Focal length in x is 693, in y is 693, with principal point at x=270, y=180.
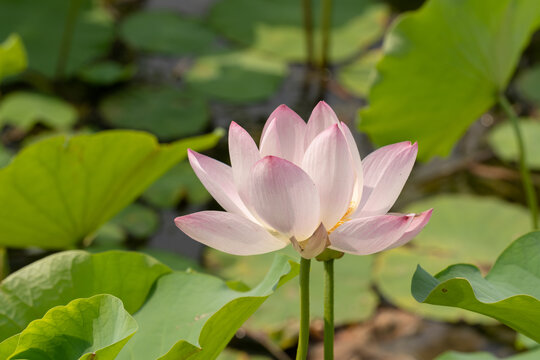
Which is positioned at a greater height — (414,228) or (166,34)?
(414,228)

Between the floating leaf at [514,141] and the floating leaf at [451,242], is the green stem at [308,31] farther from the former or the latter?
the floating leaf at [451,242]

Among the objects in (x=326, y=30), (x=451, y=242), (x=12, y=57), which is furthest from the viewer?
(x=326, y=30)

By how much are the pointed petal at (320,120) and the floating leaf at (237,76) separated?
188 cm

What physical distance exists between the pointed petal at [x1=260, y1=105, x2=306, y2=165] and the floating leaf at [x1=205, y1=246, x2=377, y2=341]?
0.89 metres

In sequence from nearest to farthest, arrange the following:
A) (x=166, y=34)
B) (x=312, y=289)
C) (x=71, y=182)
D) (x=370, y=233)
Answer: (x=370, y=233) → (x=71, y=182) → (x=312, y=289) → (x=166, y=34)

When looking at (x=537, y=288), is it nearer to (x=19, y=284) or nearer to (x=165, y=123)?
(x=19, y=284)

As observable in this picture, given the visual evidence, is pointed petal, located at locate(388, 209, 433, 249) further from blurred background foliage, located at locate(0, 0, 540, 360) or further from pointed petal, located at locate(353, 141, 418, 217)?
blurred background foliage, located at locate(0, 0, 540, 360)

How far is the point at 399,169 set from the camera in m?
0.61

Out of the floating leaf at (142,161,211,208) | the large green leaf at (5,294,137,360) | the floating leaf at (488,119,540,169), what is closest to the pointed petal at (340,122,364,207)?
the large green leaf at (5,294,137,360)

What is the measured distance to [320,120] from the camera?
65cm

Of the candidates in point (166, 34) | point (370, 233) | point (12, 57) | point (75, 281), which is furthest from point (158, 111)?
point (370, 233)

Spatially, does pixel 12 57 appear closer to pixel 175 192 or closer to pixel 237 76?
pixel 175 192

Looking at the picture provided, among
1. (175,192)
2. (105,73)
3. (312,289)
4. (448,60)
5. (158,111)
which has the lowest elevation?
(312,289)

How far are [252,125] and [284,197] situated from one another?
185 cm
